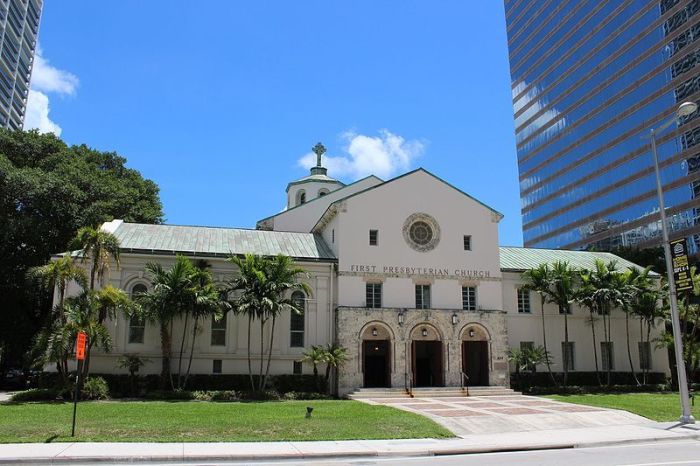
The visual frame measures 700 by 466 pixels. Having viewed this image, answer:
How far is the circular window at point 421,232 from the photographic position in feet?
114

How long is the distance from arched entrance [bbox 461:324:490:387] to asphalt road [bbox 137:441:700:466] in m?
18.2

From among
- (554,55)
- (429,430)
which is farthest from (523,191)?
(429,430)

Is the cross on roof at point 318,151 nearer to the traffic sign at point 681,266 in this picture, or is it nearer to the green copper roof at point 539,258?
the green copper roof at point 539,258

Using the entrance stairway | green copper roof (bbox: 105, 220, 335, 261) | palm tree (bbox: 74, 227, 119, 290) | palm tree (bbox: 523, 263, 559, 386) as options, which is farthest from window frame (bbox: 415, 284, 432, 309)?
palm tree (bbox: 74, 227, 119, 290)

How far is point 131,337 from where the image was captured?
30.8 metres

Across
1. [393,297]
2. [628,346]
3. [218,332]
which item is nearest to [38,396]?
[218,332]

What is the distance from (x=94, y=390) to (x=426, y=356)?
1846cm

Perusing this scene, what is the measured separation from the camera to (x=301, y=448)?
49.5 feet

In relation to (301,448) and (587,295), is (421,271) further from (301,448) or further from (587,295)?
(301,448)

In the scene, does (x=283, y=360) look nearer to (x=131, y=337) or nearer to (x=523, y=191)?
(x=131, y=337)

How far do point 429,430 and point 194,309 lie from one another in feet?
48.6

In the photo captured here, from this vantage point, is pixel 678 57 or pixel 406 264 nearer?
pixel 406 264

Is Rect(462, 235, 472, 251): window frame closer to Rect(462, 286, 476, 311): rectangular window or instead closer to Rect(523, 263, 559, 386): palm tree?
Rect(462, 286, 476, 311): rectangular window

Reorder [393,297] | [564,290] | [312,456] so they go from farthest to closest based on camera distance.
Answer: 1. [564,290]
2. [393,297]
3. [312,456]
